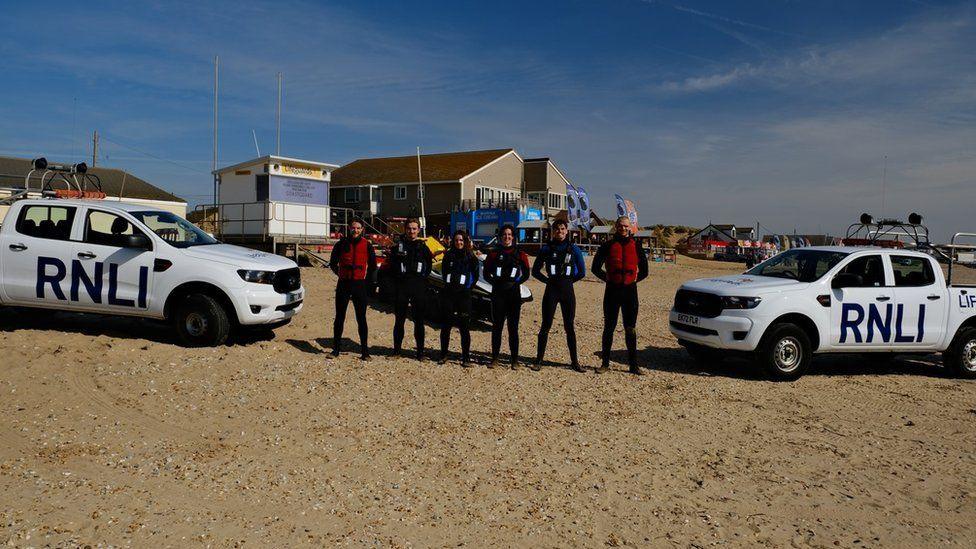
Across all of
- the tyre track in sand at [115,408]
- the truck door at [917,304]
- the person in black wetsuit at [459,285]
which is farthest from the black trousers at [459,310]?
the truck door at [917,304]

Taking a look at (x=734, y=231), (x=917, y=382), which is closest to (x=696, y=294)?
(x=917, y=382)

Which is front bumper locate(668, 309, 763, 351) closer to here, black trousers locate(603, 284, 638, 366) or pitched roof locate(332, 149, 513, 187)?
Result: black trousers locate(603, 284, 638, 366)

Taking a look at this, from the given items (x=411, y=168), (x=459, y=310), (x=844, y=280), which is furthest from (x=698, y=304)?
(x=411, y=168)

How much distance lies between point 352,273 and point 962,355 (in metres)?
8.45

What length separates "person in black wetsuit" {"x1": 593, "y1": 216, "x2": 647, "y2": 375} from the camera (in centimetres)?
848

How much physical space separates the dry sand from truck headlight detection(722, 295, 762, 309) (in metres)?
0.99

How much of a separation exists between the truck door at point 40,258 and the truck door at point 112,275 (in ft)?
0.60

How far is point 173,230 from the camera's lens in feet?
29.9

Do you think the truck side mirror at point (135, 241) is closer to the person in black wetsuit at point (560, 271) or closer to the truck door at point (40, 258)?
the truck door at point (40, 258)

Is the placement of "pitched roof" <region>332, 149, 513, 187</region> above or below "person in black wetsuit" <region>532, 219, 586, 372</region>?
above

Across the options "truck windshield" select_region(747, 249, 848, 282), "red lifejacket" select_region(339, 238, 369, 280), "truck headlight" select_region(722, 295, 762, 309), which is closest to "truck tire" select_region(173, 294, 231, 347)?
"red lifejacket" select_region(339, 238, 369, 280)

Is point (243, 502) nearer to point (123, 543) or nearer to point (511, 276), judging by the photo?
point (123, 543)

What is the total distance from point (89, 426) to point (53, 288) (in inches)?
146

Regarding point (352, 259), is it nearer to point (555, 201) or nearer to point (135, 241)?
point (135, 241)
